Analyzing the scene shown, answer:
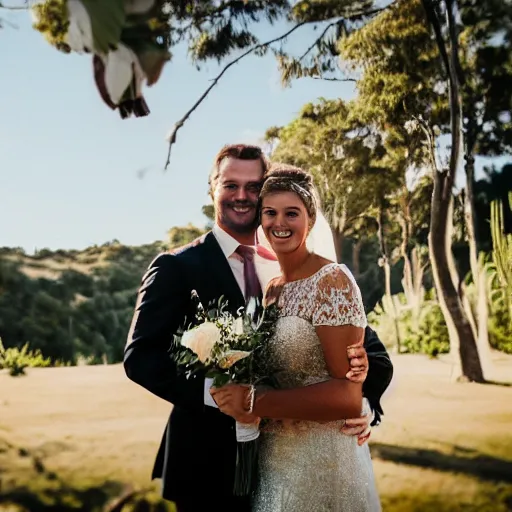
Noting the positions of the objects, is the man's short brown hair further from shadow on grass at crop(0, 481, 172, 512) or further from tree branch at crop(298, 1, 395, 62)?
shadow on grass at crop(0, 481, 172, 512)

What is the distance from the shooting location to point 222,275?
217 centimetres

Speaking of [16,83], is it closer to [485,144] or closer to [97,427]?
[97,427]

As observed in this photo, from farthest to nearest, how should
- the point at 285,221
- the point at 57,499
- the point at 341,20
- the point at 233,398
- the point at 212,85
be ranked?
the point at 341,20
the point at 212,85
the point at 57,499
the point at 285,221
the point at 233,398

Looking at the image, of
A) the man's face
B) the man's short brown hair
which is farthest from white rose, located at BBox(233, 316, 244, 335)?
the man's short brown hair

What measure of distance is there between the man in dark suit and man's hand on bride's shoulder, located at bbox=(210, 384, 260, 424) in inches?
6.0

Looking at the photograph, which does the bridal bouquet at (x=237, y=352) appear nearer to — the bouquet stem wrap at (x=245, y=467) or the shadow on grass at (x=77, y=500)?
the bouquet stem wrap at (x=245, y=467)

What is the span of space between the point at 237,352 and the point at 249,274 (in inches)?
22.1

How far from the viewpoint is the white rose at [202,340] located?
170cm

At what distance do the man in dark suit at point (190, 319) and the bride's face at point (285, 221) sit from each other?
0.86 ft

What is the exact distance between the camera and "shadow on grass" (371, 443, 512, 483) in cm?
299

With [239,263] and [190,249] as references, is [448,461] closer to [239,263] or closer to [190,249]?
[239,263]

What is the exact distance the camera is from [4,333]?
3.00 meters

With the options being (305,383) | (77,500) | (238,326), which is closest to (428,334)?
(305,383)

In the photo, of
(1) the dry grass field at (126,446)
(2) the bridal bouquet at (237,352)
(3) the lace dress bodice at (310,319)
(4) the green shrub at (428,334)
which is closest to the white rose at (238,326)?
(2) the bridal bouquet at (237,352)
